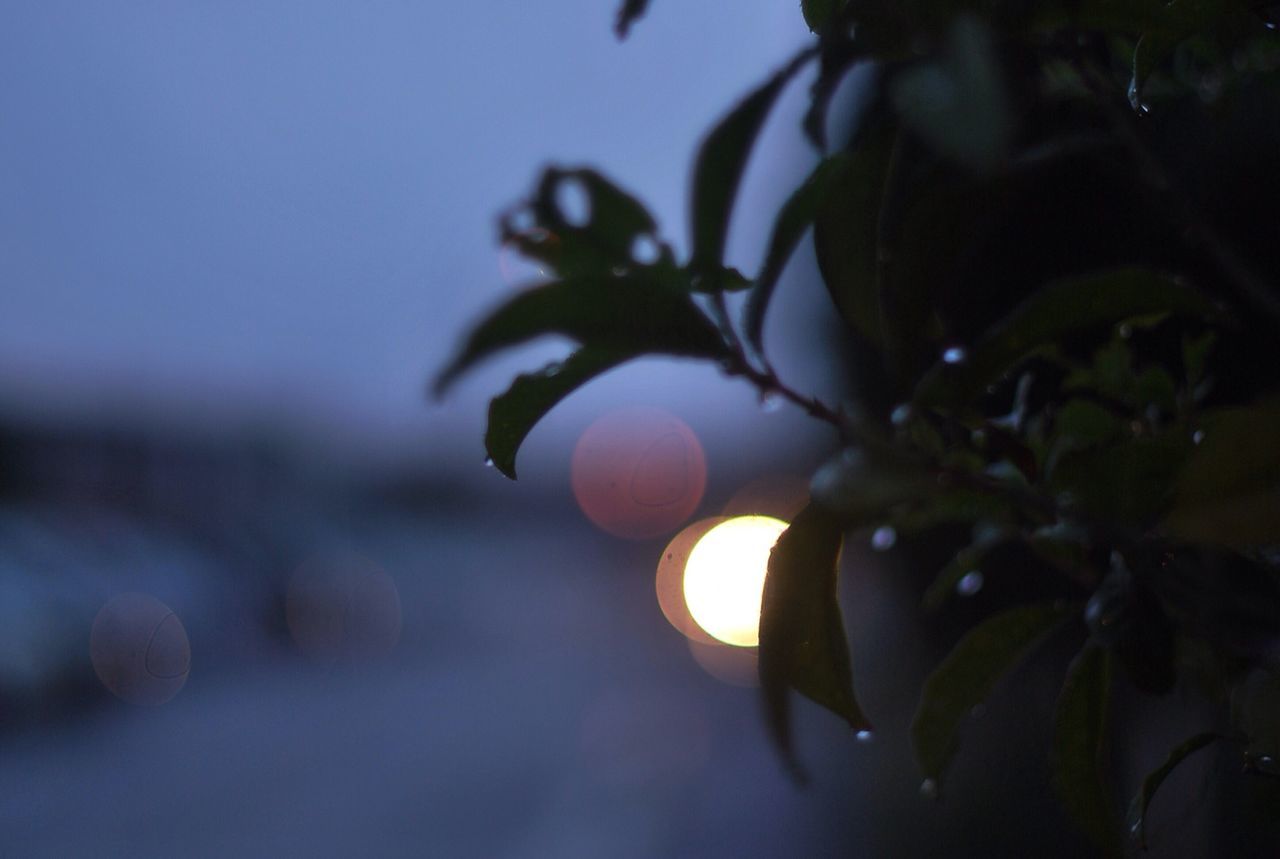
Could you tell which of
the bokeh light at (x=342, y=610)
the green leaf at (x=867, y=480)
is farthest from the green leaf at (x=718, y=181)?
the bokeh light at (x=342, y=610)

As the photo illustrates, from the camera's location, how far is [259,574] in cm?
801

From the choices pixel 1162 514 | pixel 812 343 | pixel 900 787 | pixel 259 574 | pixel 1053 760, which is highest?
pixel 259 574

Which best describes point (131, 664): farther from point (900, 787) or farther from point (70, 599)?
point (900, 787)

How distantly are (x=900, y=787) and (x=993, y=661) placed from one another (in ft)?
9.42

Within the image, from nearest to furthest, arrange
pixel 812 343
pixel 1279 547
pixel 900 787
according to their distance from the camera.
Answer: pixel 1279 547
pixel 900 787
pixel 812 343

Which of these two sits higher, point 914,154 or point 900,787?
A: point 914,154

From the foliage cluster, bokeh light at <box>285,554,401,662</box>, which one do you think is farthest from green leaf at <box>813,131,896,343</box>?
bokeh light at <box>285,554,401,662</box>

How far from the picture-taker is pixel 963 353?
0.43 metres

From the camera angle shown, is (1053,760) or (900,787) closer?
(1053,760)

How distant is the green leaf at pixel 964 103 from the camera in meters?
0.29

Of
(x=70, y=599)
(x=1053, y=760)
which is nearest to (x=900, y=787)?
(x=1053, y=760)

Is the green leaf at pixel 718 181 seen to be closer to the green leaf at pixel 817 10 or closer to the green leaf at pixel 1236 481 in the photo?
the green leaf at pixel 817 10

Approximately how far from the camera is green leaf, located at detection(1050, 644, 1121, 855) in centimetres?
50

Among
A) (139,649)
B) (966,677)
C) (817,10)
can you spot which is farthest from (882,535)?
(139,649)
